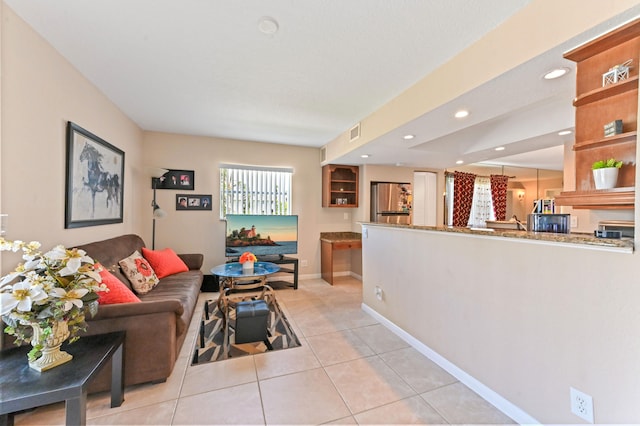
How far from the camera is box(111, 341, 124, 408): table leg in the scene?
5.60 ft

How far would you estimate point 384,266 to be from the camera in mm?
3084

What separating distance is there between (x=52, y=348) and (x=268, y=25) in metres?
2.31

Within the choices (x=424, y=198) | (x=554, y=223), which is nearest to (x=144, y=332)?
(x=554, y=223)

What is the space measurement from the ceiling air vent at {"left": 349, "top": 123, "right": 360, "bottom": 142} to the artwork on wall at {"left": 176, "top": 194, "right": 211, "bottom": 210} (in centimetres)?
266

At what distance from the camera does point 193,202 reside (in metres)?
4.42

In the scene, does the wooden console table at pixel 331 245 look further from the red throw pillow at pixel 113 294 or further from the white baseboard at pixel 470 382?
the red throw pillow at pixel 113 294

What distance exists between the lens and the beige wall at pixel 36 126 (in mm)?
1639

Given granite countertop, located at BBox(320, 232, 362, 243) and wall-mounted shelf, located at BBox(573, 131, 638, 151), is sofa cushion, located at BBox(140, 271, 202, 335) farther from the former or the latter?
wall-mounted shelf, located at BBox(573, 131, 638, 151)

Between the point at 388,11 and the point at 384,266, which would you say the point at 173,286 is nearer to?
the point at 384,266

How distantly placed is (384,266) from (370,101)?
193 centimetres

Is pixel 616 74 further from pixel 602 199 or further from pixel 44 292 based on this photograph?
pixel 44 292

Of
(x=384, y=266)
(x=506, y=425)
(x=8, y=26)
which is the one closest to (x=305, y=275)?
(x=384, y=266)

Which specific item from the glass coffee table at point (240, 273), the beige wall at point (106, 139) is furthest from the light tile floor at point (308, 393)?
the beige wall at point (106, 139)

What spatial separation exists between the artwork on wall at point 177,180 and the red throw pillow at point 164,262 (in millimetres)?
1241
